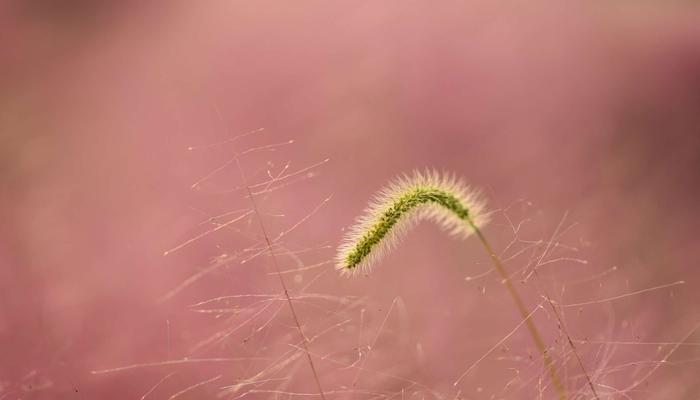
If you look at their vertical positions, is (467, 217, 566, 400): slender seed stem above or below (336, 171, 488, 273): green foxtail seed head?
below

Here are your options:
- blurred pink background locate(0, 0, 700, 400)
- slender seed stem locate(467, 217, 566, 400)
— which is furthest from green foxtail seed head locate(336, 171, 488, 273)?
blurred pink background locate(0, 0, 700, 400)

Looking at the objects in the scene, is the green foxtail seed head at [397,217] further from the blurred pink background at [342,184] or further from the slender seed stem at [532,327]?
the blurred pink background at [342,184]

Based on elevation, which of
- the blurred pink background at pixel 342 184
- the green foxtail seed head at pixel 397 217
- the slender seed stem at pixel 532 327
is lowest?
the slender seed stem at pixel 532 327

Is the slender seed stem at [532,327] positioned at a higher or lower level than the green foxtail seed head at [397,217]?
lower

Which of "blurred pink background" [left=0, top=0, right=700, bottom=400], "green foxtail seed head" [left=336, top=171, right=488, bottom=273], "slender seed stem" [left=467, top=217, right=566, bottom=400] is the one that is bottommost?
"slender seed stem" [left=467, top=217, right=566, bottom=400]

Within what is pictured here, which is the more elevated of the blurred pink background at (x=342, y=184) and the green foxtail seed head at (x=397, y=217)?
the blurred pink background at (x=342, y=184)

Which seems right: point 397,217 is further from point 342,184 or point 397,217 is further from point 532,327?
point 342,184

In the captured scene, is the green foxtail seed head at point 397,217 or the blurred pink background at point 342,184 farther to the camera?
the blurred pink background at point 342,184

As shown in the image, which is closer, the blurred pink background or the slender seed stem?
the slender seed stem

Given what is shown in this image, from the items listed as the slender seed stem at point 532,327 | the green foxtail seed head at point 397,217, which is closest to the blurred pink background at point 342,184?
the slender seed stem at point 532,327

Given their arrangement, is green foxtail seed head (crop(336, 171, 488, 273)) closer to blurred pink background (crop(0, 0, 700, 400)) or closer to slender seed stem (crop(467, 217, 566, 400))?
slender seed stem (crop(467, 217, 566, 400))
